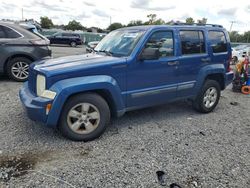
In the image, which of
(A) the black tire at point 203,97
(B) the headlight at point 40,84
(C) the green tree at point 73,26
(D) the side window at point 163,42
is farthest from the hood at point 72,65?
(C) the green tree at point 73,26

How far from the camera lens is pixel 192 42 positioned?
15.8 ft

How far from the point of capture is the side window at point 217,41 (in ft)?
16.9

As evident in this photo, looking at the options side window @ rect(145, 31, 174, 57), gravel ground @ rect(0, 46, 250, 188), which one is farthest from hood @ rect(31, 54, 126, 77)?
gravel ground @ rect(0, 46, 250, 188)

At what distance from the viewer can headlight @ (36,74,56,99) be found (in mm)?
3332

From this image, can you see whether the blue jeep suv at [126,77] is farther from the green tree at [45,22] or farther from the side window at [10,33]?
the green tree at [45,22]

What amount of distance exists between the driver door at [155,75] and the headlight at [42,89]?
50.2 inches

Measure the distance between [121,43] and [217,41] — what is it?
2308mm

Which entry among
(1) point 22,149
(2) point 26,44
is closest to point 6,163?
(1) point 22,149

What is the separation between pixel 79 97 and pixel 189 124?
89.3 inches

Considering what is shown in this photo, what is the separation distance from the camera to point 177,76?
457 cm


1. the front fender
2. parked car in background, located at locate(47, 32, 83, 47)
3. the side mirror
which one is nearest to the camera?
the front fender

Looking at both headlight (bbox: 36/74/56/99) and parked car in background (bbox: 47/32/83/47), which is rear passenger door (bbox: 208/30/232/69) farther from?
parked car in background (bbox: 47/32/83/47)

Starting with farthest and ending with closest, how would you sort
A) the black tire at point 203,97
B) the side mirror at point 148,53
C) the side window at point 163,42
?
the black tire at point 203,97 < the side window at point 163,42 < the side mirror at point 148,53

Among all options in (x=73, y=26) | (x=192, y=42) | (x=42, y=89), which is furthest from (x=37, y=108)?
(x=73, y=26)
